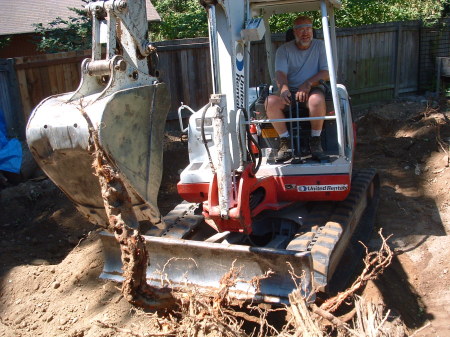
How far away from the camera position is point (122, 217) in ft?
9.74

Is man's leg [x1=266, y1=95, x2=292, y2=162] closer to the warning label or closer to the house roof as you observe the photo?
the warning label

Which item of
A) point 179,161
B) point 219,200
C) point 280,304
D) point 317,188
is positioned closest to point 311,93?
point 317,188

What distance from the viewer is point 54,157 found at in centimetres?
314

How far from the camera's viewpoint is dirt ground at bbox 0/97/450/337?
4363 millimetres

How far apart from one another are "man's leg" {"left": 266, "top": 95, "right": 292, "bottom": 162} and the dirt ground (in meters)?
1.40

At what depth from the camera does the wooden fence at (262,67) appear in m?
7.83

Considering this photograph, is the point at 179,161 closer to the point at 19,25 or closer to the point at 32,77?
the point at 32,77

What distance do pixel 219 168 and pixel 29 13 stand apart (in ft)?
45.2

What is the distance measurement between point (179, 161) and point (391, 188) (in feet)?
10.3

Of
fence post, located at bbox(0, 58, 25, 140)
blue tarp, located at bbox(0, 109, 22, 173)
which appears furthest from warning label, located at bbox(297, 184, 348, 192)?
fence post, located at bbox(0, 58, 25, 140)

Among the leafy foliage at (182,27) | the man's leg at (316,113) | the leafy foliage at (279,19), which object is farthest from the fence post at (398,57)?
the man's leg at (316,113)

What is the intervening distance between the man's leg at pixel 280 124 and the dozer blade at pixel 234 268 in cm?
115

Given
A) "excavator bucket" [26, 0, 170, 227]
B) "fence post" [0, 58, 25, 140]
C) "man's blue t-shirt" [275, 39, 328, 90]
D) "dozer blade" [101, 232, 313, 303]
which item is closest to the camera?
"excavator bucket" [26, 0, 170, 227]

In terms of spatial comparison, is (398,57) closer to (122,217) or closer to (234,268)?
(234,268)
